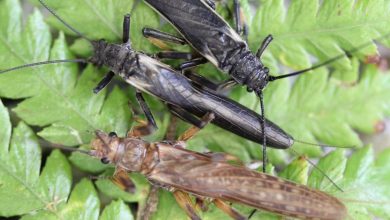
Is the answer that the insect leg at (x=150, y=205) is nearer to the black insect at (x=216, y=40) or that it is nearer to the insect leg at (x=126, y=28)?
the black insect at (x=216, y=40)

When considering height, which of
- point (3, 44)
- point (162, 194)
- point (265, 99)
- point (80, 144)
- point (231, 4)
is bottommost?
point (162, 194)

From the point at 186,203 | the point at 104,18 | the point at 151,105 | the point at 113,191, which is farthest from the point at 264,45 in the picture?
the point at 113,191

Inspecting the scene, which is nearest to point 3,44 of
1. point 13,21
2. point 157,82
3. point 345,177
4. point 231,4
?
point 13,21

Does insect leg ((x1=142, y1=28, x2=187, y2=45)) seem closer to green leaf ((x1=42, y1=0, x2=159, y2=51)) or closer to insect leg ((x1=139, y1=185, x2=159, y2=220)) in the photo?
green leaf ((x1=42, y1=0, x2=159, y2=51))

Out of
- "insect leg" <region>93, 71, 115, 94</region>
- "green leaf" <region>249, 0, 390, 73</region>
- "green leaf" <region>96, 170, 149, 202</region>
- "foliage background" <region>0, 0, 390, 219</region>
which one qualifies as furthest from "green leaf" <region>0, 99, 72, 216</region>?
"green leaf" <region>249, 0, 390, 73</region>

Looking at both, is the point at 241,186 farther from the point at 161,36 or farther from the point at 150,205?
the point at 161,36

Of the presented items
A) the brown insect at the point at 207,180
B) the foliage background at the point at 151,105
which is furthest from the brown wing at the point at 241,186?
the foliage background at the point at 151,105

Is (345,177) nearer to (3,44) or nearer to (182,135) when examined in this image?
(182,135)
